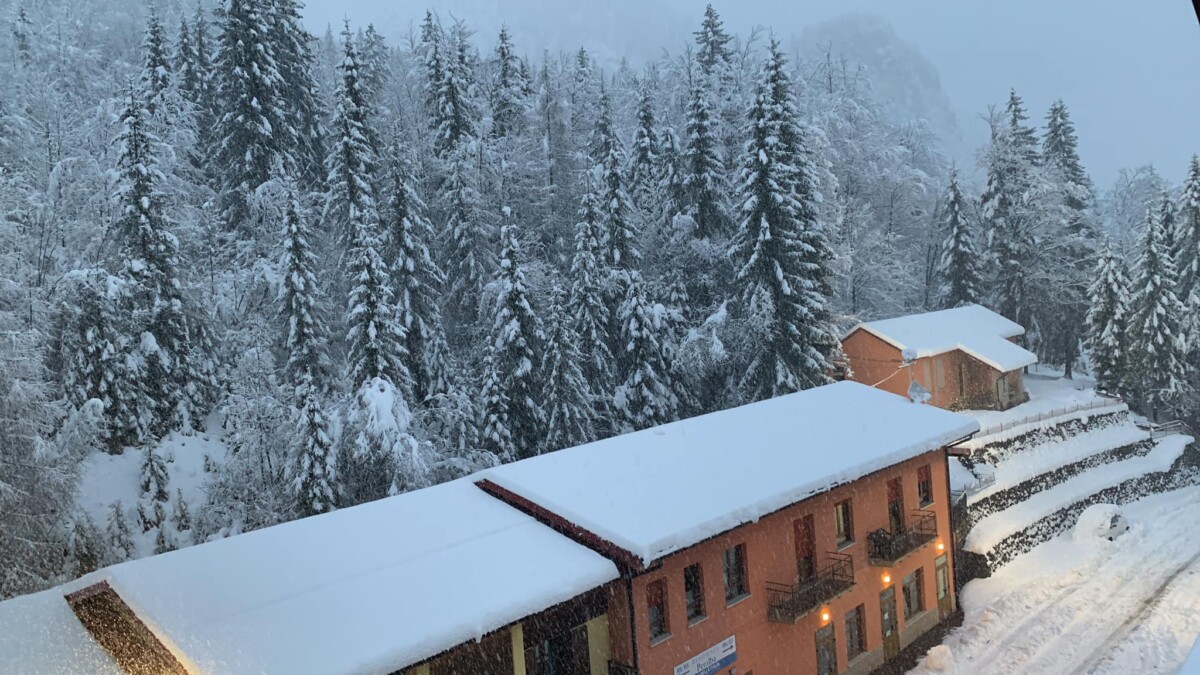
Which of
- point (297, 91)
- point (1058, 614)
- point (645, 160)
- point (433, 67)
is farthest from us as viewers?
point (645, 160)

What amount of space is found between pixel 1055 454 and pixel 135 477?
29714mm

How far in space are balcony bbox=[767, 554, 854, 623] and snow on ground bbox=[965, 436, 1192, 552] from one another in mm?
8808

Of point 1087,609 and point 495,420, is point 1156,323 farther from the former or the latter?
point 495,420

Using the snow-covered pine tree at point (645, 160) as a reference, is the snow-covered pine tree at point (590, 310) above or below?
below

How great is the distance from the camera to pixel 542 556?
11.8m

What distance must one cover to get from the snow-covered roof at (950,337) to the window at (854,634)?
1562 cm

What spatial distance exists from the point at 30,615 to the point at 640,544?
25.3 ft

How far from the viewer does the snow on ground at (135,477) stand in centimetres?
1544

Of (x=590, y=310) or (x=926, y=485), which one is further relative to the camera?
(x=590, y=310)

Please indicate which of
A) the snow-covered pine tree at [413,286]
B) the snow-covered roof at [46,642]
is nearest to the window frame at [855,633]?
the snow-covered pine tree at [413,286]

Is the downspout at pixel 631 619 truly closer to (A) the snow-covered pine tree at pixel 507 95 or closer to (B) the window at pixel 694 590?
(B) the window at pixel 694 590

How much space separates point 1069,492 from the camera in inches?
1066

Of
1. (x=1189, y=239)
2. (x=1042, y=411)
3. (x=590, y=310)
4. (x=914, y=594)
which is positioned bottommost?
(x=914, y=594)

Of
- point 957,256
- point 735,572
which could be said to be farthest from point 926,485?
point 957,256
